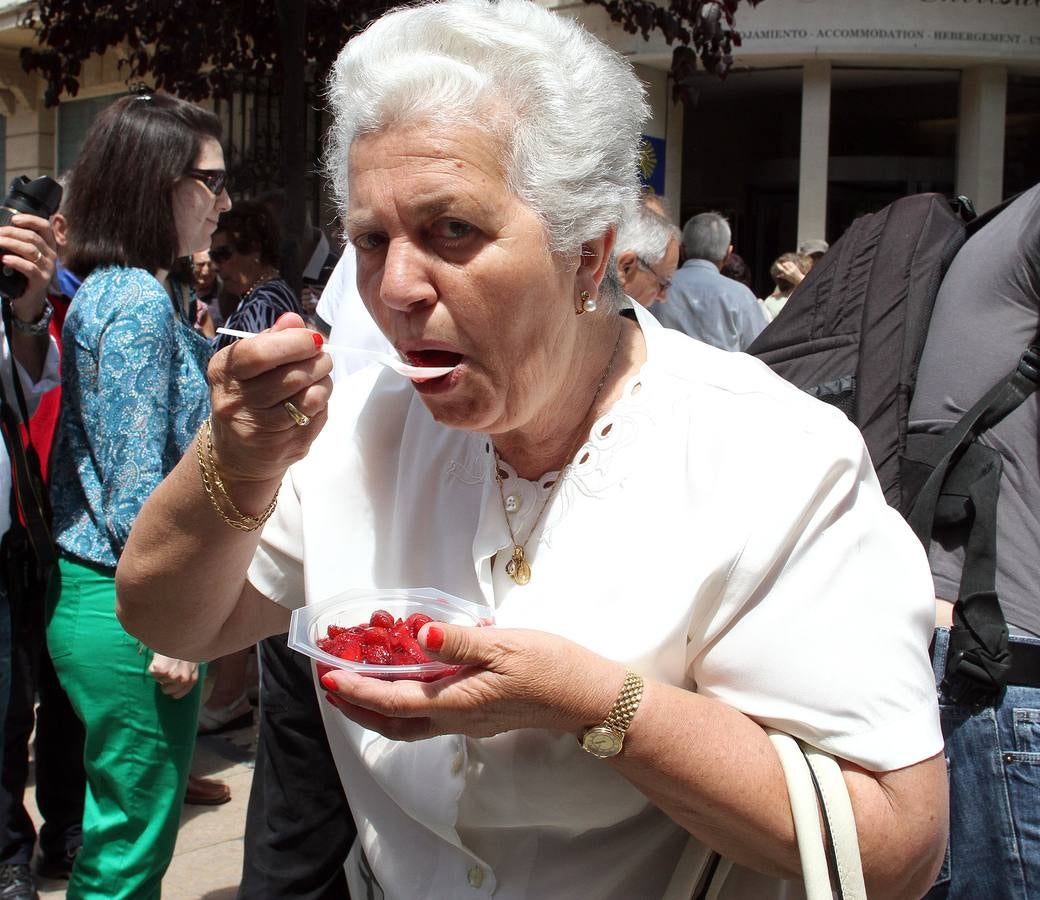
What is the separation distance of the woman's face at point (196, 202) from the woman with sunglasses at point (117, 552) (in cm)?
20

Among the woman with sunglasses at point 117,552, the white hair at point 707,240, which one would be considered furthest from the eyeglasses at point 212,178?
the white hair at point 707,240

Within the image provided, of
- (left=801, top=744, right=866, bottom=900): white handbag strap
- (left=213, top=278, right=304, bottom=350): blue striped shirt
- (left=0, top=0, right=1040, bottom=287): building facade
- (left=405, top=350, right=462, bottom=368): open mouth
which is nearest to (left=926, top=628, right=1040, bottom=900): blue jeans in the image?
(left=801, top=744, right=866, bottom=900): white handbag strap

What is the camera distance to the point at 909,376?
7.04 feet

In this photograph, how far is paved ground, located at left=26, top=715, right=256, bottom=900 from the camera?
3.68 meters

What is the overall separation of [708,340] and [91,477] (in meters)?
3.70

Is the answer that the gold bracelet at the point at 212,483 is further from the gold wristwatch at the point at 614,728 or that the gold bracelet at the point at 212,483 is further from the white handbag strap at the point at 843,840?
the white handbag strap at the point at 843,840

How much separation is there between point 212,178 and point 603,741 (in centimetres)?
233

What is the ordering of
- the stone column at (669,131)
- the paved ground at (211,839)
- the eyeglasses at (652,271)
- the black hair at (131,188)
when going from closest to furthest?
the black hair at (131,188)
the paved ground at (211,839)
the eyeglasses at (652,271)
the stone column at (669,131)

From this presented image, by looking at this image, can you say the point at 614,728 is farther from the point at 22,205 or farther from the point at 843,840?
the point at 22,205

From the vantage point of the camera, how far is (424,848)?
1713 millimetres

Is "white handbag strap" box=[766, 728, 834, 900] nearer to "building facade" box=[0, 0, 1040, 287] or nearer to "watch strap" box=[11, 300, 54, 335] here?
"watch strap" box=[11, 300, 54, 335]

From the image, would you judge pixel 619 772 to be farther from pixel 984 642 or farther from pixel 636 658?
pixel 984 642

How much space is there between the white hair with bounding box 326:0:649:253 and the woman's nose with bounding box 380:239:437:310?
160 millimetres

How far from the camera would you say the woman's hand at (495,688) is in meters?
1.34
